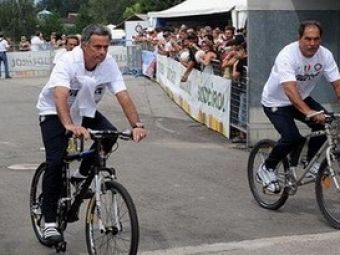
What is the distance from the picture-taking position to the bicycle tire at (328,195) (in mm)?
6180

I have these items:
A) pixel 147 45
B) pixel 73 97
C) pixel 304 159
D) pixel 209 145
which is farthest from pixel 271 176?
pixel 147 45

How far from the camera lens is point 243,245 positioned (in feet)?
19.1

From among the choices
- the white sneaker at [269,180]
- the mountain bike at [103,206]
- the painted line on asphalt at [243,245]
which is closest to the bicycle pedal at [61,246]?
the mountain bike at [103,206]

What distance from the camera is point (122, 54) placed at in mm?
28484

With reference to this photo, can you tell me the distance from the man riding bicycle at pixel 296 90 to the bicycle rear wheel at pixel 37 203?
226cm

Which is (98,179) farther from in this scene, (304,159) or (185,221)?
(304,159)

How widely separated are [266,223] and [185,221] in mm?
751

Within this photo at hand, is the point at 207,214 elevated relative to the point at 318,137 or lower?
lower

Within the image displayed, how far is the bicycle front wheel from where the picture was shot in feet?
15.7

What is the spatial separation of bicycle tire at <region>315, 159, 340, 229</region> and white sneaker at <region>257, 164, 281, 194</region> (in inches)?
25.3

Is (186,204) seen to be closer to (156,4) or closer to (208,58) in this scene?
(208,58)

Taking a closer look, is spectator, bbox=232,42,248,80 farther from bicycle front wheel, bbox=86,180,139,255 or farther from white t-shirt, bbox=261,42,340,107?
bicycle front wheel, bbox=86,180,139,255

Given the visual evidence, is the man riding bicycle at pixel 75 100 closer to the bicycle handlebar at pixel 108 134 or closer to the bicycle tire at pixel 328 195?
the bicycle handlebar at pixel 108 134

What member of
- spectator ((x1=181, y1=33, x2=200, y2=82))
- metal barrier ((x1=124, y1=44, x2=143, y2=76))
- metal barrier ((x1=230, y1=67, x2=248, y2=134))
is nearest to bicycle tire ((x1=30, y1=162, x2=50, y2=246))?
metal barrier ((x1=230, y1=67, x2=248, y2=134))
